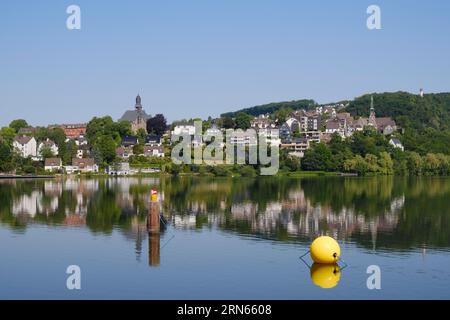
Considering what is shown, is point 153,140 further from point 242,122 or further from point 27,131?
point 27,131

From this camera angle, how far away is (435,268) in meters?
20.2

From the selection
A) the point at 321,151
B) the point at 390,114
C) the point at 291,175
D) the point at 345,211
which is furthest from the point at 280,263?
the point at 390,114

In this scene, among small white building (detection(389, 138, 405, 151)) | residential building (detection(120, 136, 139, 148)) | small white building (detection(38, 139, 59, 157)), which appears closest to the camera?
small white building (detection(38, 139, 59, 157))

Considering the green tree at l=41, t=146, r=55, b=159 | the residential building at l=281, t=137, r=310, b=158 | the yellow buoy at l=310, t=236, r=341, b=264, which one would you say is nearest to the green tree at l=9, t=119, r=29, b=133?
the green tree at l=41, t=146, r=55, b=159

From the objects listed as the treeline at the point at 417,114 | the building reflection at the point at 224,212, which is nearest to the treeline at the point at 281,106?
the treeline at the point at 417,114

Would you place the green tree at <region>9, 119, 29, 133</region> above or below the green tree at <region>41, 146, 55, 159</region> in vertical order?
above

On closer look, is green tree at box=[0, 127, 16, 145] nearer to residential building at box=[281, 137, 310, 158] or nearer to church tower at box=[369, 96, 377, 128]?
residential building at box=[281, 137, 310, 158]

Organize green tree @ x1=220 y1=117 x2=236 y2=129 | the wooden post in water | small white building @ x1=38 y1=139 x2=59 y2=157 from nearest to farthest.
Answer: the wooden post in water < small white building @ x1=38 y1=139 x2=59 y2=157 < green tree @ x1=220 y1=117 x2=236 y2=129

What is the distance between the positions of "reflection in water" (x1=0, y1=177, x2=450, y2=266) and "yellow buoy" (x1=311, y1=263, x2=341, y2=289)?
376cm

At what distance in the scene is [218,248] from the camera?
→ 23703 mm

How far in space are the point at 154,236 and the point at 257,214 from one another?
1218 cm

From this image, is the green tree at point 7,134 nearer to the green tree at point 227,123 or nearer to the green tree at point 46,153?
the green tree at point 46,153

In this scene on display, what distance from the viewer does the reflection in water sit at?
85.6ft

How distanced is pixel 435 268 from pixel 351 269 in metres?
2.34
